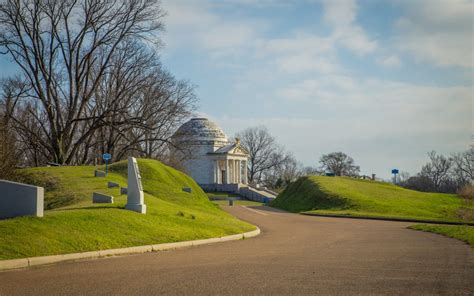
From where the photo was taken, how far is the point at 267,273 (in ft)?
34.9

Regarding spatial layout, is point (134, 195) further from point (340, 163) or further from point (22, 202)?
point (340, 163)

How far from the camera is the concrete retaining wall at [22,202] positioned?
51.3ft

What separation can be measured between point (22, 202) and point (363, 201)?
3009 cm

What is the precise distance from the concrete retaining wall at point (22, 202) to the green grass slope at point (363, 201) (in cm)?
2325

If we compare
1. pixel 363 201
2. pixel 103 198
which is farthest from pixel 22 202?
pixel 363 201

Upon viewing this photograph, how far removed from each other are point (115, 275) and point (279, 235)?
11.8 meters

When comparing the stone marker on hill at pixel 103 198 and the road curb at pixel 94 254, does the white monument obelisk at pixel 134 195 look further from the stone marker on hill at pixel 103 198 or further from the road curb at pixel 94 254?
the road curb at pixel 94 254

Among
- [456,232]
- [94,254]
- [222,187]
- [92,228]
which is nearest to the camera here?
[94,254]

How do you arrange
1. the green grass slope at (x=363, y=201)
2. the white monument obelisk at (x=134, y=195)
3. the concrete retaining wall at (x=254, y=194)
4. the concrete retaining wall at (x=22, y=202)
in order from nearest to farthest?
1. the concrete retaining wall at (x=22, y=202)
2. the white monument obelisk at (x=134, y=195)
3. the green grass slope at (x=363, y=201)
4. the concrete retaining wall at (x=254, y=194)

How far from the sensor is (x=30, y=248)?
1302cm

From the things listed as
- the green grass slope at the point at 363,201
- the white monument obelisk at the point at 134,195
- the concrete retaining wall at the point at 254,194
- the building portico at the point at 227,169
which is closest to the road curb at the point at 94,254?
the white monument obelisk at the point at 134,195

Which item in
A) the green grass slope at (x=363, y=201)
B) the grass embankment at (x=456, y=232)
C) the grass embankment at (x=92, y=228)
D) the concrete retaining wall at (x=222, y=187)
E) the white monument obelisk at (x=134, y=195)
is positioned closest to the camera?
the grass embankment at (x=92, y=228)

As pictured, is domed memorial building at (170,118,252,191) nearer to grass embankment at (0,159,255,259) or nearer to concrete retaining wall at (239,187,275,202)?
concrete retaining wall at (239,187,275,202)

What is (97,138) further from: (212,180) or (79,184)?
(212,180)
